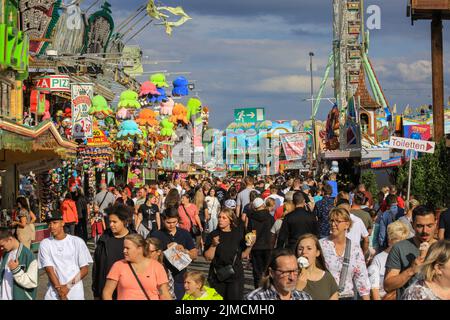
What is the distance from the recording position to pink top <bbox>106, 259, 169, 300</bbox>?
7.42 metres

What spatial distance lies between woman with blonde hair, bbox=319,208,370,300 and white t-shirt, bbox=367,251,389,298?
5 centimetres

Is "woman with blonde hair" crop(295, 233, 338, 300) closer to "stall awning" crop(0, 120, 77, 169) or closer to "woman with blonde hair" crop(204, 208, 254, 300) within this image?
"woman with blonde hair" crop(204, 208, 254, 300)

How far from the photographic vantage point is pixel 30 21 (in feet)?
103

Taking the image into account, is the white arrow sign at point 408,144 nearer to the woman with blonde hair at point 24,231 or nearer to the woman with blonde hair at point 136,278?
the woman with blonde hair at point 24,231

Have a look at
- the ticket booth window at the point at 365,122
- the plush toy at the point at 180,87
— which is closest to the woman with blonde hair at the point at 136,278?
the ticket booth window at the point at 365,122

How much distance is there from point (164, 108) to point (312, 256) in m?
40.7

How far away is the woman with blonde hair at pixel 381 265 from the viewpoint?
7.98 metres

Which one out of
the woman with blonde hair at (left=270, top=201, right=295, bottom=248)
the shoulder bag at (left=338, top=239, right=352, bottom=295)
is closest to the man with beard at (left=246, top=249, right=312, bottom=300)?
the shoulder bag at (left=338, top=239, right=352, bottom=295)

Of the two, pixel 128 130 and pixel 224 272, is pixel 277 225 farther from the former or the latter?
pixel 128 130

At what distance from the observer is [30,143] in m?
19.2

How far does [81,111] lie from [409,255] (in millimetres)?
22948

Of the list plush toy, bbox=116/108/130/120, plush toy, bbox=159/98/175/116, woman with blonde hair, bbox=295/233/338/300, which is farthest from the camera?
plush toy, bbox=159/98/175/116
